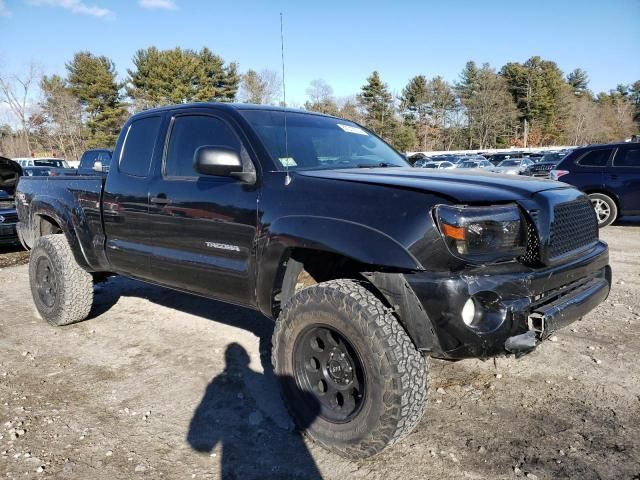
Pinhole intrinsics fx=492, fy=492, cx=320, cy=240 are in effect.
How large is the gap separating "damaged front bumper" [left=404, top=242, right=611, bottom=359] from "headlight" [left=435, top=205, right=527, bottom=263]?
0.07m

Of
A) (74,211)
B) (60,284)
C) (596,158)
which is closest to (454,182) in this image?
(74,211)

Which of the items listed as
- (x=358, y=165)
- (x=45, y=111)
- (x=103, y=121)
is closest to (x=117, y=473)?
(x=358, y=165)

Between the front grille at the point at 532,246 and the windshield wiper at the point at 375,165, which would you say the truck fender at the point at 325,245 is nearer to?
the front grille at the point at 532,246

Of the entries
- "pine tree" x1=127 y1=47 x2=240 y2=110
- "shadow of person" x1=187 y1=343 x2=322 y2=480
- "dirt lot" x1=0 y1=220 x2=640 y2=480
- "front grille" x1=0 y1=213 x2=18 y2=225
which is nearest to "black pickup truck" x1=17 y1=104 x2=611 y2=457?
"shadow of person" x1=187 y1=343 x2=322 y2=480

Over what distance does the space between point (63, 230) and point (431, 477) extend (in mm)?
3916

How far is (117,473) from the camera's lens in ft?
8.29

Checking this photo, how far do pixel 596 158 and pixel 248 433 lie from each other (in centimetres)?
992

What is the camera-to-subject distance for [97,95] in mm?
51688

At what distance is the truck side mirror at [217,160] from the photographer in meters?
2.90

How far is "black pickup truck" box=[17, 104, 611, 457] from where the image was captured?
233cm

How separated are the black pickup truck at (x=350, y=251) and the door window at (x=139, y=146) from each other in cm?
3

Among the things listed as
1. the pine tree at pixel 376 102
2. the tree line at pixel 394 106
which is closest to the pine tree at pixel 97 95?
the tree line at pixel 394 106

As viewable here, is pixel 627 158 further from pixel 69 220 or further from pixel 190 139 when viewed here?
pixel 69 220

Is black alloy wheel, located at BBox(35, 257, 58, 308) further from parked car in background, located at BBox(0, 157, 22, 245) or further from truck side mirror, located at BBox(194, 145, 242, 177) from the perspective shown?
parked car in background, located at BBox(0, 157, 22, 245)
